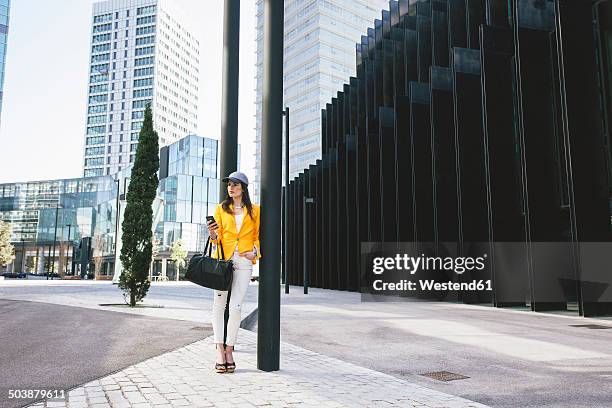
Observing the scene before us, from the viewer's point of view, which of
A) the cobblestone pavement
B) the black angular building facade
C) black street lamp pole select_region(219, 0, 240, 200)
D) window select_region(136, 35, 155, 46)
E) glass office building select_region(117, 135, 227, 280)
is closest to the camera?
the cobblestone pavement

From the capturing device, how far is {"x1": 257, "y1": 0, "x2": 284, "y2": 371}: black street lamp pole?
5398mm

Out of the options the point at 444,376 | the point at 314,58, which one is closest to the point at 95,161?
the point at 314,58

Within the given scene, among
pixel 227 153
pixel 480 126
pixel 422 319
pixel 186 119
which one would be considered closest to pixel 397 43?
pixel 480 126

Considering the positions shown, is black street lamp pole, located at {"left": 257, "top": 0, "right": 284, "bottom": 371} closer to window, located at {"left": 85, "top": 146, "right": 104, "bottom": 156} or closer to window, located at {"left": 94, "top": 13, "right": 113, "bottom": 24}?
window, located at {"left": 85, "top": 146, "right": 104, "bottom": 156}

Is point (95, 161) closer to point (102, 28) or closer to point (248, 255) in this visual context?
point (102, 28)

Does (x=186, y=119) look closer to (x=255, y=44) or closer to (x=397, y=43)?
(x=255, y=44)

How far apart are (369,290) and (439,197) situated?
954cm

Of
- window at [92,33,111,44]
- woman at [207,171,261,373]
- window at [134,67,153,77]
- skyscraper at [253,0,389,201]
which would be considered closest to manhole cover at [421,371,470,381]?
woman at [207,171,261,373]

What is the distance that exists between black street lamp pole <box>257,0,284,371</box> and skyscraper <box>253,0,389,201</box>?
282 feet

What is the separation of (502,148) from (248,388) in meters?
14.8

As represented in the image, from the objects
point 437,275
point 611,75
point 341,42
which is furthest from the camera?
point 341,42

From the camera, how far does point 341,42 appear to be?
95.2m

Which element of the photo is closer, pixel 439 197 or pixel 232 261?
pixel 232 261

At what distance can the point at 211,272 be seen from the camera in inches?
195
